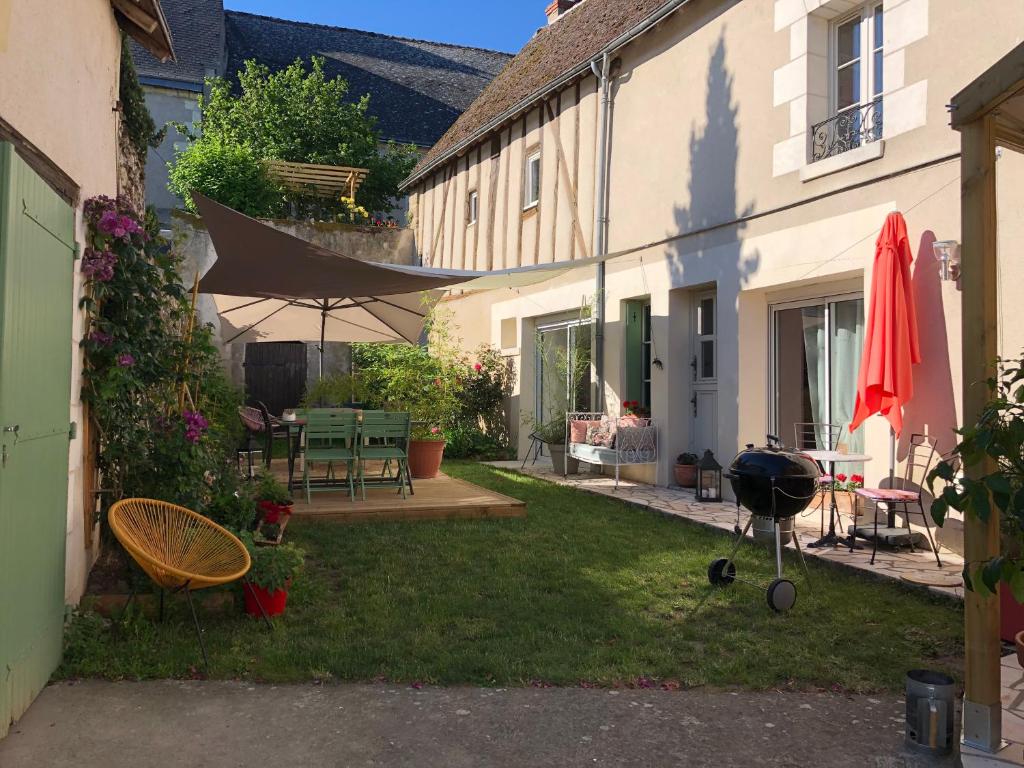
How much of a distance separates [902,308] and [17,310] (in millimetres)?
4815

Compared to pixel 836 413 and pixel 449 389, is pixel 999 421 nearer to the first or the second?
pixel 836 413

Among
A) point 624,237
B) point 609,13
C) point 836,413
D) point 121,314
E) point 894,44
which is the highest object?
point 609,13

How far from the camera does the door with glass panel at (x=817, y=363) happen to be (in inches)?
251

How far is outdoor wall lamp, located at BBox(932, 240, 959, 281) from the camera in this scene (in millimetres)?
5078

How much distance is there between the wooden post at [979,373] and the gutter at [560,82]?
5617 millimetres

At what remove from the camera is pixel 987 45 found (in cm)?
502

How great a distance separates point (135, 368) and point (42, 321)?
1.01 metres

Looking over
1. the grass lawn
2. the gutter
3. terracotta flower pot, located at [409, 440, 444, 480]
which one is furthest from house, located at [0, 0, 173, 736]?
the gutter

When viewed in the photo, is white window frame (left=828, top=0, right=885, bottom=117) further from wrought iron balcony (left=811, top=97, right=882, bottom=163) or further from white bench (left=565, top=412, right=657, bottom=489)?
white bench (left=565, top=412, right=657, bottom=489)

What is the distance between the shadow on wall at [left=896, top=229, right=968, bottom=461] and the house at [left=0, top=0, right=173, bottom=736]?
191 inches

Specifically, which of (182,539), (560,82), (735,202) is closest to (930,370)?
(735,202)

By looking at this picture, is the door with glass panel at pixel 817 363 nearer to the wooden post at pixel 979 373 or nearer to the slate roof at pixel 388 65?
the wooden post at pixel 979 373

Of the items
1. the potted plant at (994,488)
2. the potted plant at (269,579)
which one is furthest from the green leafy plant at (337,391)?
the potted plant at (994,488)

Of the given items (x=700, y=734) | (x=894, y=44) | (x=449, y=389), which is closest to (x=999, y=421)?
(x=700, y=734)
